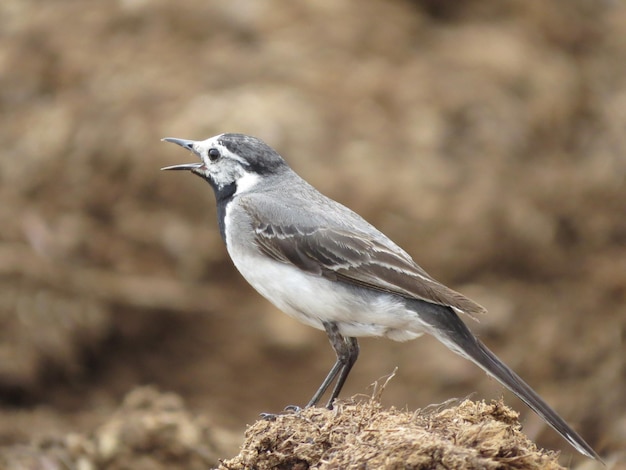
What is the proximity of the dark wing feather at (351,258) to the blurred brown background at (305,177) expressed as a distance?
158 inches

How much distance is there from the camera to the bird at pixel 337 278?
6.21 metres

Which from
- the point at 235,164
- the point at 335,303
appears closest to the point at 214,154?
the point at 235,164

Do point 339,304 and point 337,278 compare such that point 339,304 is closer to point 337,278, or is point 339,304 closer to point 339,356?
point 337,278

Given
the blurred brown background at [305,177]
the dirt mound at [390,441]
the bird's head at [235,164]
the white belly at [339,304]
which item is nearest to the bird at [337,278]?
the white belly at [339,304]

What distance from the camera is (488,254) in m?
13.0

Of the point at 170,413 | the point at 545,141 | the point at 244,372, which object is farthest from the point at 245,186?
the point at 545,141

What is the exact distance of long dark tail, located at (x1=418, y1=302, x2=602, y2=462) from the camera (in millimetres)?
5535

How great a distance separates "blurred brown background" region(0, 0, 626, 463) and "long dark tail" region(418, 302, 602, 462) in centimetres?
394

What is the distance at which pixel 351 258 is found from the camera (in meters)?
6.45

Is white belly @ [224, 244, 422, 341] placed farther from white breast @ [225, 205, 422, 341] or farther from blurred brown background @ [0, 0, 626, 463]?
blurred brown background @ [0, 0, 626, 463]

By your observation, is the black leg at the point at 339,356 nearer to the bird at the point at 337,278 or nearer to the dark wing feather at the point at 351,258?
the bird at the point at 337,278

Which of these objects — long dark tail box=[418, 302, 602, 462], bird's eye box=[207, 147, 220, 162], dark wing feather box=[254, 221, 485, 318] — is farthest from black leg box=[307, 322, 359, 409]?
bird's eye box=[207, 147, 220, 162]

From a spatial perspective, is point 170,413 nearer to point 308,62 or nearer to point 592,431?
point 592,431

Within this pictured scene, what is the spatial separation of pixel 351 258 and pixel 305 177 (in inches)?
241
